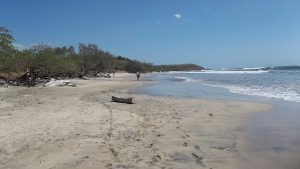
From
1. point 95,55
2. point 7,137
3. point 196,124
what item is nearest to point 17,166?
point 7,137

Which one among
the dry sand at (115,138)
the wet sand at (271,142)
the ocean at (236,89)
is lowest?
the ocean at (236,89)

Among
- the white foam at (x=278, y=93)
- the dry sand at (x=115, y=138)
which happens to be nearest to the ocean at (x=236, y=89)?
the white foam at (x=278, y=93)

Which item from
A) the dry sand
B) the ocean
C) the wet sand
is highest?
the dry sand

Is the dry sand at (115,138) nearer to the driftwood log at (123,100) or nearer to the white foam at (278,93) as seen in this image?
the driftwood log at (123,100)

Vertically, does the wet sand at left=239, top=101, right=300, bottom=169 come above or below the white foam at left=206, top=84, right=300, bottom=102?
above

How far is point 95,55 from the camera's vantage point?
72.4 metres

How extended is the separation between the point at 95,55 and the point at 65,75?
77.3 feet

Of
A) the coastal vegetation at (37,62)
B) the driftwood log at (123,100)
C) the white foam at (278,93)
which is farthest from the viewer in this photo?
the coastal vegetation at (37,62)

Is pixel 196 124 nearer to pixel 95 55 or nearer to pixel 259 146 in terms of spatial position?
pixel 259 146

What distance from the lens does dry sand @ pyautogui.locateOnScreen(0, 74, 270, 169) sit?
7.74 metres

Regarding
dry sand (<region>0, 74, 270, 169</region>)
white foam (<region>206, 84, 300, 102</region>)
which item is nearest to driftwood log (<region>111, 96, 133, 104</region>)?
dry sand (<region>0, 74, 270, 169</region>)

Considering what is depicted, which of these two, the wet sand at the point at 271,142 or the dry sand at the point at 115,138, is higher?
the dry sand at the point at 115,138

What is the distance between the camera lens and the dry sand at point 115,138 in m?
7.74

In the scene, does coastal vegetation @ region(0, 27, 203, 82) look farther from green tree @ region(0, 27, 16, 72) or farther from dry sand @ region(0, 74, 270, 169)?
dry sand @ region(0, 74, 270, 169)
